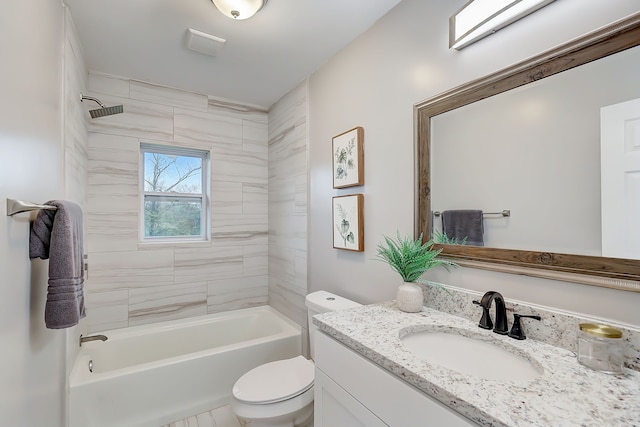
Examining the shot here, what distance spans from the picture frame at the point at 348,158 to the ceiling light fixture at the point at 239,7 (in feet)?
2.75

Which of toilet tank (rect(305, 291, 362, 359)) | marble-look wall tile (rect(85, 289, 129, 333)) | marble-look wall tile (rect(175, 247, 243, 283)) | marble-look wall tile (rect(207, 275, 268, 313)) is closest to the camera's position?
toilet tank (rect(305, 291, 362, 359))

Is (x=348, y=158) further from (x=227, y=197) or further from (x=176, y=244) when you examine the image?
(x=176, y=244)

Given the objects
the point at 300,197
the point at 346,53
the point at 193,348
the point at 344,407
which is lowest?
the point at 193,348

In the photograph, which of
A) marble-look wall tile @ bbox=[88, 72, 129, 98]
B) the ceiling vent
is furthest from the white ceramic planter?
marble-look wall tile @ bbox=[88, 72, 129, 98]

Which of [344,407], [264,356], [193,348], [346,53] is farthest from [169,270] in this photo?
[346,53]

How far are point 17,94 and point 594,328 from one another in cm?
189

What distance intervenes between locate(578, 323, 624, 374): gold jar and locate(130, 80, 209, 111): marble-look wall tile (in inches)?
116

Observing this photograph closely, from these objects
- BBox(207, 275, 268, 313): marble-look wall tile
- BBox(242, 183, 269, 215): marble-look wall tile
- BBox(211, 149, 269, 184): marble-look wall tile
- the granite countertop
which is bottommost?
BBox(207, 275, 268, 313): marble-look wall tile

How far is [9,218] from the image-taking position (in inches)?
34.4

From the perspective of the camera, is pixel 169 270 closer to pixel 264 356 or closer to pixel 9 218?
pixel 264 356

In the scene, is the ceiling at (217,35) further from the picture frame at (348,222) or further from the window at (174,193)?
the picture frame at (348,222)

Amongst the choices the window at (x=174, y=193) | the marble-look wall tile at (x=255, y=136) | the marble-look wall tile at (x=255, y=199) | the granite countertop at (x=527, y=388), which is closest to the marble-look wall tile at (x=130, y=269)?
the window at (x=174, y=193)

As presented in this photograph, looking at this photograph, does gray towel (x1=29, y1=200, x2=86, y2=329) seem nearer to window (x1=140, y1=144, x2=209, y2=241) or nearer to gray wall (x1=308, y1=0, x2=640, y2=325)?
gray wall (x1=308, y1=0, x2=640, y2=325)

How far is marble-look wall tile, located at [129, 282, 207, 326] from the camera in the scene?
2.39 metres
